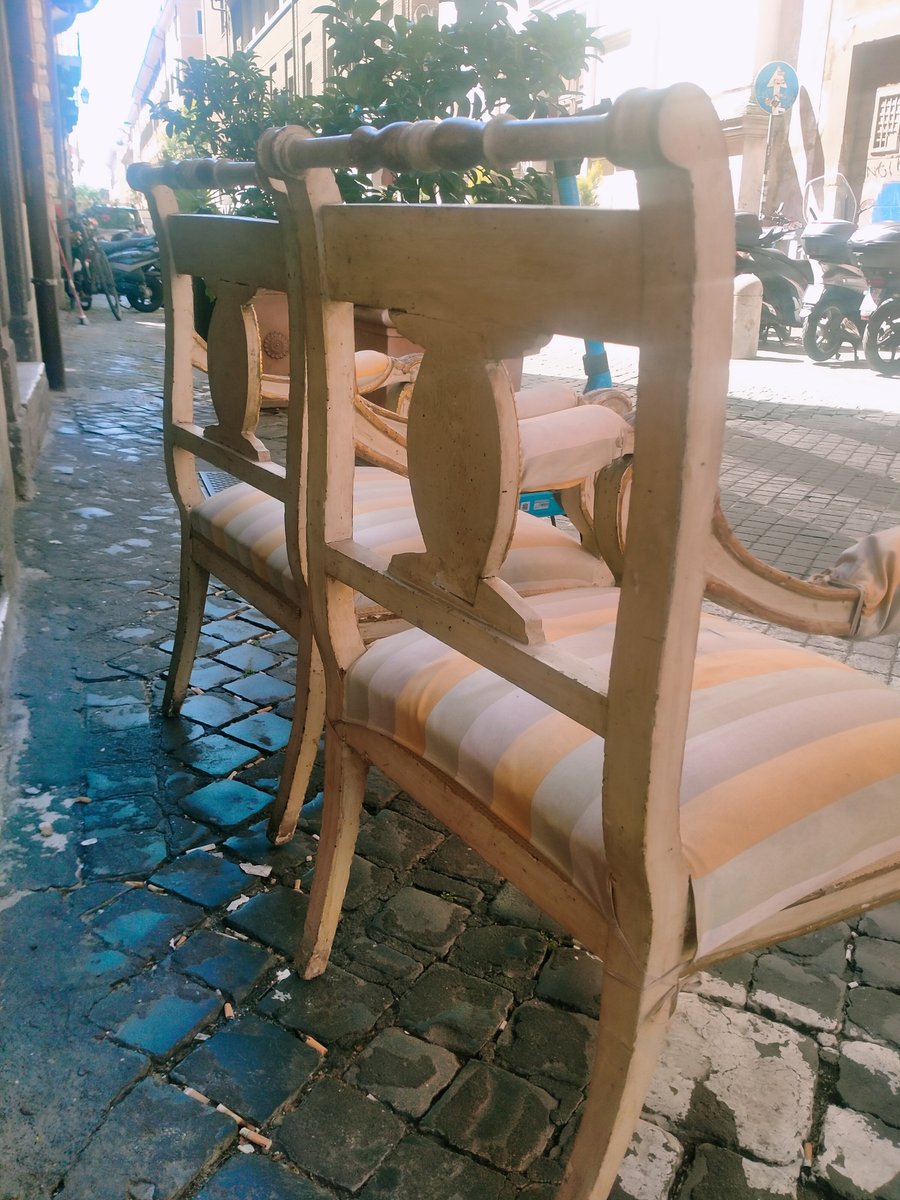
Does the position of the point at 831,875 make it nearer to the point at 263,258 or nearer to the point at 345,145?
the point at 345,145

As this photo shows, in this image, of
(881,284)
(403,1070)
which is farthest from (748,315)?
(403,1070)

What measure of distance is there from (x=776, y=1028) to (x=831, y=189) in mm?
17873

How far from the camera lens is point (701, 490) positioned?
0.86m

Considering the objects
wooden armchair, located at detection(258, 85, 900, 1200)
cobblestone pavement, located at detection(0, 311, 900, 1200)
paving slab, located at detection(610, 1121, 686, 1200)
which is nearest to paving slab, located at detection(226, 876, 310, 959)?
cobblestone pavement, located at detection(0, 311, 900, 1200)

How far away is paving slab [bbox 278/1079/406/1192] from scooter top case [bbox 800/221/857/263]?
33.4 ft

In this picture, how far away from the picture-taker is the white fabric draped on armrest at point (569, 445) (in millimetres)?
1143

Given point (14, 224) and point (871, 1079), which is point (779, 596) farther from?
point (14, 224)

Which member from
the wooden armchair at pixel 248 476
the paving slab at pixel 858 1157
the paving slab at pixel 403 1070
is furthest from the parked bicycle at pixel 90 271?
the paving slab at pixel 858 1157

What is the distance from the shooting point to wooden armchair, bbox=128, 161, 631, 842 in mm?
1778

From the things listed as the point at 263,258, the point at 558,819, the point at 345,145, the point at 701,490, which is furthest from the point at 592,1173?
the point at 263,258

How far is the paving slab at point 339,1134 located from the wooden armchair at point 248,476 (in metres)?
0.66

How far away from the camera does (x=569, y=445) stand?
1.20m

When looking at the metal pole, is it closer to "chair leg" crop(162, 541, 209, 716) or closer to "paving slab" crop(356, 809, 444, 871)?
"chair leg" crop(162, 541, 209, 716)

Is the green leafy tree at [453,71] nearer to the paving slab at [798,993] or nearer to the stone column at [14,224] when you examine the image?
the stone column at [14,224]
